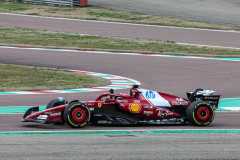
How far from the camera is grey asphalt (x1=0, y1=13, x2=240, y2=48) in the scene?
121ft

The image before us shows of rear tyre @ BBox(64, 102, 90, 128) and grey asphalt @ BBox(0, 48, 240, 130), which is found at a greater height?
grey asphalt @ BBox(0, 48, 240, 130)

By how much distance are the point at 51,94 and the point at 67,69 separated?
607cm

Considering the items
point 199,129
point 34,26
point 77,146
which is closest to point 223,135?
point 199,129

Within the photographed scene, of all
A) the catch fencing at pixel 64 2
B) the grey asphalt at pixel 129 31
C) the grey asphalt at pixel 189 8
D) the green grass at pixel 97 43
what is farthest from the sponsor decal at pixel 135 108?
the catch fencing at pixel 64 2

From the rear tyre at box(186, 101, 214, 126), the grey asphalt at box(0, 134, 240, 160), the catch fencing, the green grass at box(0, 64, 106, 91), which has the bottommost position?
the grey asphalt at box(0, 134, 240, 160)

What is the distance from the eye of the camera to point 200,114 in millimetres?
16062

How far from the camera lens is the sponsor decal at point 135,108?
16000 millimetres

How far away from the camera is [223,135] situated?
14727 mm

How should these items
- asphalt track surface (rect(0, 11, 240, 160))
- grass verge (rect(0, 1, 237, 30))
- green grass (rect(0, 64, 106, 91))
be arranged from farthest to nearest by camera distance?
grass verge (rect(0, 1, 237, 30)), green grass (rect(0, 64, 106, 91)), asphalt track surface (rect(0, 11, 240, 160))

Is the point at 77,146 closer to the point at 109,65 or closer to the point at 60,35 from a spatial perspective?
the point at 109,65

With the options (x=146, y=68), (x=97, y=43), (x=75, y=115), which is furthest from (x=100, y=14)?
(x=75, y=115)

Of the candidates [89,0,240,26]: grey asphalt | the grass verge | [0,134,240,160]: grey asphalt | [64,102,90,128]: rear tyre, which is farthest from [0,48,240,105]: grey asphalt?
[89,0,240,26]: grey asphalt

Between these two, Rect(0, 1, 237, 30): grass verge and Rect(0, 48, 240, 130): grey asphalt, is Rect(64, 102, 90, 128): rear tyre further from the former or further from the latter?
Rect(0, 1, 237, 30): grass verge

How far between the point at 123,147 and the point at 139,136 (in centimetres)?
155
